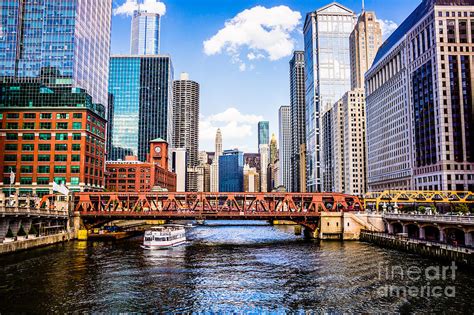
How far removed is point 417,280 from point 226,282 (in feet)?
83.6

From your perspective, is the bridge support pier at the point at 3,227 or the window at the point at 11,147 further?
the window at the point at 11,147

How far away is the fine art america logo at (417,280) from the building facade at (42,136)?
104m

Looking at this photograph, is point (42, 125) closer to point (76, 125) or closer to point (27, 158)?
point (76, 125)

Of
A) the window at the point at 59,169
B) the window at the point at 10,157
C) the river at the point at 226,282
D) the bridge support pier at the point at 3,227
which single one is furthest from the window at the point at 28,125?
the river at the point at 226,282

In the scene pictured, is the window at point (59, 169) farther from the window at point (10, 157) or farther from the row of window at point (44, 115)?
the row of window at point (44, 115)

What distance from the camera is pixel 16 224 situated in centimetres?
8325

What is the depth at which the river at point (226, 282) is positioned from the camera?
1709 inches

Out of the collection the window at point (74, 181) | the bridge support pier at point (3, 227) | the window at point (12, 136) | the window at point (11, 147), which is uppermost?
the window at point (12, 136)

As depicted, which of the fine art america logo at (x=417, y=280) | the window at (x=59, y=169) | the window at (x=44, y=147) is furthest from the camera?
the window at (x=44, y=147)

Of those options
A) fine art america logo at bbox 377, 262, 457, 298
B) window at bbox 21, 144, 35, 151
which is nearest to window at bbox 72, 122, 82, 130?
window at bbox 21, 144, 35, 151

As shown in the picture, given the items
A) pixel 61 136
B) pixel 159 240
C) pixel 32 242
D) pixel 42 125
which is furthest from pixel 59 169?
pixel 159 240

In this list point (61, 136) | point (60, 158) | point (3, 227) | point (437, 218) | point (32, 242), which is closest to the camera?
point (3, 227)

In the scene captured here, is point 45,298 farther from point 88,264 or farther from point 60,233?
point 60,233

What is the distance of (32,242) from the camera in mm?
85125
